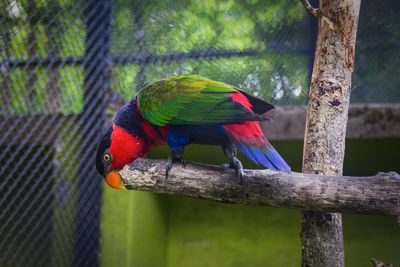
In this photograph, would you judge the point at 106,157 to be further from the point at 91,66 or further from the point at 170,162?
the point at 91,66

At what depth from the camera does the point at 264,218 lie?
241cm

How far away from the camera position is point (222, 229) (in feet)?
8.04

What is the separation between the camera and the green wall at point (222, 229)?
1.99 meters

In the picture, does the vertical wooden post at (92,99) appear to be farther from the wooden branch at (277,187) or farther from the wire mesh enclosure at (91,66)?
the wooden branch at (277,187)

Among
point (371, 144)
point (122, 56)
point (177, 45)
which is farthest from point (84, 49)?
point (371, 144)

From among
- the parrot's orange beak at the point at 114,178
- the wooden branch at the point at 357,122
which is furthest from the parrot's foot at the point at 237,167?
the wooden branch at the point at 357,122

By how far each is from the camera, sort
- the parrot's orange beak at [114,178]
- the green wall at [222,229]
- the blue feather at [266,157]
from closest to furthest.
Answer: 1. the blue feather at [266,157]
2. the parrot's orange beak at [114,178]
3. the green wall at [222,229]

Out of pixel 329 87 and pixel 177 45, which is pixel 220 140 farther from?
pixel 177 45

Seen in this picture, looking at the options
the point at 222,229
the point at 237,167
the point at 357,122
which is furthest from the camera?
the point at 222,229

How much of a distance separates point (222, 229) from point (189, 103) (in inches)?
61.1

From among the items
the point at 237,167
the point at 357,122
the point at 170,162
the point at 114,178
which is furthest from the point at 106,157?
the point at 357,122

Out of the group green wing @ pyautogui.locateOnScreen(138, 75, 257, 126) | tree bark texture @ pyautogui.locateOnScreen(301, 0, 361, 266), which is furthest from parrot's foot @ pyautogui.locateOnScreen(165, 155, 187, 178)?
tree bark texture @ pyautogui.locateOnScreen(301, 0, 361, 266)

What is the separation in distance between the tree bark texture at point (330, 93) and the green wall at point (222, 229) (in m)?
0.74

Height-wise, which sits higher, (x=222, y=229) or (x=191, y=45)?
(x=191, y=45)
